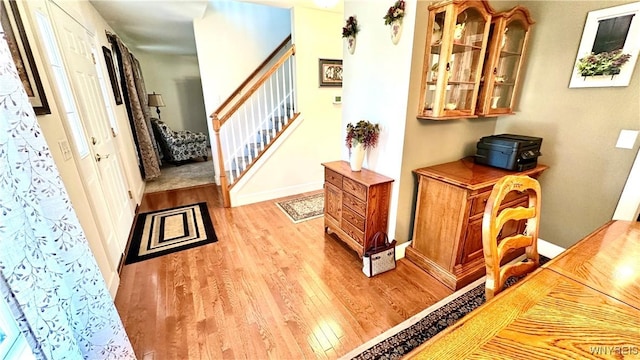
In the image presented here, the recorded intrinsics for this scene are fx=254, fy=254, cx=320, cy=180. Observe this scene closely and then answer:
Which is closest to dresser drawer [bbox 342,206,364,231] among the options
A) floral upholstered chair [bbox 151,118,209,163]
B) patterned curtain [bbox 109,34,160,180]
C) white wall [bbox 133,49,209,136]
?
patterned curtain [bbox 109,34,160,180]

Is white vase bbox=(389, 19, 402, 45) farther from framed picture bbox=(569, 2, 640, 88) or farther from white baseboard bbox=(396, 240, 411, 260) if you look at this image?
white baseboard bbox=(396, 240, 411, 260)

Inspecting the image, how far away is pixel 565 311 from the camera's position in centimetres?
77

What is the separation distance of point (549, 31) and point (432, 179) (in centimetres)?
156

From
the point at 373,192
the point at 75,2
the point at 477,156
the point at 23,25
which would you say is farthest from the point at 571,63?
the point at 75,2

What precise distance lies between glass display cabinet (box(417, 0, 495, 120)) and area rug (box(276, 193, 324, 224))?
179 centimetres

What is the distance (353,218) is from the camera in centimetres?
224

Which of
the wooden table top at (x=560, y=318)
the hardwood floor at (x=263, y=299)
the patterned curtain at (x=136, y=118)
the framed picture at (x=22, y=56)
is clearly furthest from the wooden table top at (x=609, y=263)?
the patterned curtain at (x=136, y=118)

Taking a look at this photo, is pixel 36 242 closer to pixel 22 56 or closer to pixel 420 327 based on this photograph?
pixel 22 56

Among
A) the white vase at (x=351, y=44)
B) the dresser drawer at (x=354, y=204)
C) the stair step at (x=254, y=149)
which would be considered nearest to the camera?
the dresser drawer at (x=354, y=204)

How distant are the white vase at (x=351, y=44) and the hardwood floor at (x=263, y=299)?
5.95ft

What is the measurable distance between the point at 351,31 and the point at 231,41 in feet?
8.38

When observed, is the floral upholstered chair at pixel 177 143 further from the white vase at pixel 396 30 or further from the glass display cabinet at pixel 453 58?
the glass display cabinet at pixel 453 58

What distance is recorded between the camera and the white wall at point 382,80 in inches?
72.8

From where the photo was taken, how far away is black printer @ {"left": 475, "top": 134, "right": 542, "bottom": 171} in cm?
188
